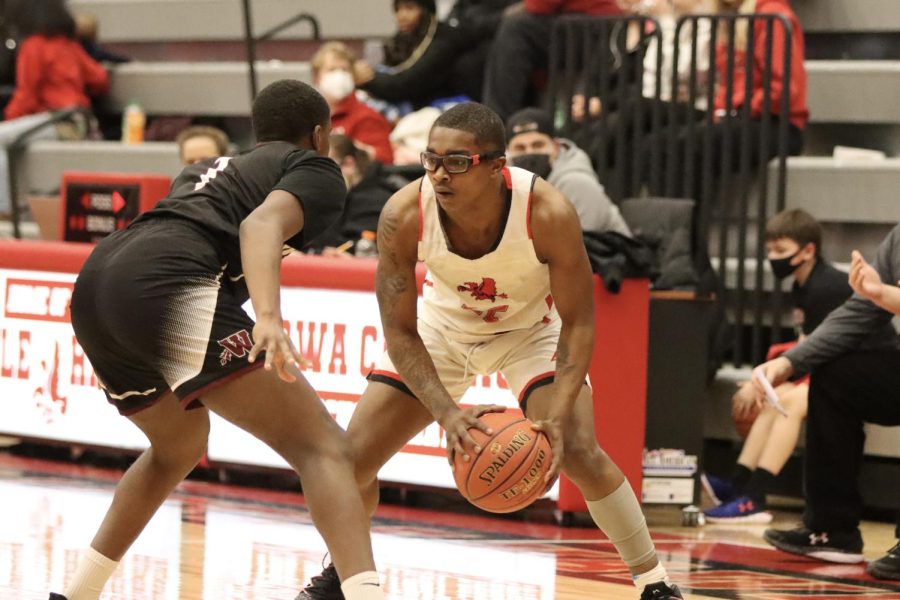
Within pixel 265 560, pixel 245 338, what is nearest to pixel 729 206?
pixel 265 560

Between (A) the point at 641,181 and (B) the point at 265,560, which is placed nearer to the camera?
(B) the point at 265,560

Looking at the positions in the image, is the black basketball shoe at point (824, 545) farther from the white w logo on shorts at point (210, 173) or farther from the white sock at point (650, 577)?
the white w logo on shorts at point (210, 173)

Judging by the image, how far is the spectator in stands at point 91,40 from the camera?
12672mm

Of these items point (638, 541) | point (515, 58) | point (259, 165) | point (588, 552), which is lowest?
point (588, 552)

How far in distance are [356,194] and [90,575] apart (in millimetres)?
4476

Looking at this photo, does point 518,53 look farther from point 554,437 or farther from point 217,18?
point 554,437

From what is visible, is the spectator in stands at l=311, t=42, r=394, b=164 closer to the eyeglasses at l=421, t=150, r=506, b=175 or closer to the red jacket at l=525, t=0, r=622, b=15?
the red jacket at l=525, t=0, r=622, b=15

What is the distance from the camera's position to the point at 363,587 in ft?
13.3

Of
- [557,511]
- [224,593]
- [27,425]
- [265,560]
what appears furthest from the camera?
[27,425]

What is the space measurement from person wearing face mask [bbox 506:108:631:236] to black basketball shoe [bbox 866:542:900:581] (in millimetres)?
2031

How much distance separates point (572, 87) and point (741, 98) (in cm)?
100

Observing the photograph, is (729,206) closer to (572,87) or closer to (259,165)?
(572,87)

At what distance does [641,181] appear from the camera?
356 inches

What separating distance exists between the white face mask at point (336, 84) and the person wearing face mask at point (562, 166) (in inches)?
78.1
